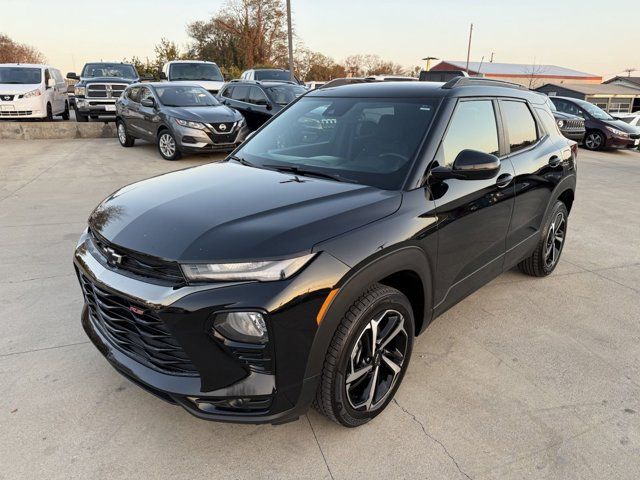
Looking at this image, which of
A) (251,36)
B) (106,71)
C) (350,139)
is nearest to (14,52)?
(251,36)

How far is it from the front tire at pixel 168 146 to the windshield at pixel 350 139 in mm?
7214

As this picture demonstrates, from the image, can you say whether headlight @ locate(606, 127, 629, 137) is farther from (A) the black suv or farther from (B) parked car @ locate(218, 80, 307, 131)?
(A) the black suv

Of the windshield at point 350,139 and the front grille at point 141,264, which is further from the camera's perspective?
the windshield at point 350,139

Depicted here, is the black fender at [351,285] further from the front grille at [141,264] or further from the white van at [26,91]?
the white van at [26,91]

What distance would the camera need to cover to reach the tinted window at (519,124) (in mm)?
3562

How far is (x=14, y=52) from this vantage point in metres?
50.1

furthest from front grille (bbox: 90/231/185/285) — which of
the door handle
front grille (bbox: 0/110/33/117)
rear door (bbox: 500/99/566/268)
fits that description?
front grille (bbox: 0/110/33/117)

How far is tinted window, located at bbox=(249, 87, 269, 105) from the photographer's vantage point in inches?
483

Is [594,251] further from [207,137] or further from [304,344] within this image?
[207,137]

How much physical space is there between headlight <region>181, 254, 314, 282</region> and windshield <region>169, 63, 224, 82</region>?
15535 millimetres

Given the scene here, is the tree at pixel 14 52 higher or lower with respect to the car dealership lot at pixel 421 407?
higher

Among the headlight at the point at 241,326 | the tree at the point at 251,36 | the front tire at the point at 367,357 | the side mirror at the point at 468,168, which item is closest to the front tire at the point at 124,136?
the side mirror at the point at 468,168

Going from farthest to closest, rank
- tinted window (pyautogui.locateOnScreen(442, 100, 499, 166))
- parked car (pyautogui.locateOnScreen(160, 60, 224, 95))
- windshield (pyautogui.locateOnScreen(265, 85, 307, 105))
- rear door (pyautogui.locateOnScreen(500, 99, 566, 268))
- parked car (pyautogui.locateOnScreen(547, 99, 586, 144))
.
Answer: parked car (pyautogui.locateOnScreen(160, 60, 224, 95)) < parked car (pyautogui.locateOnScreen(547, 99, 586, 144)) < windshield (pyautogui.locateOnScreen(265, 85, 307, 105)) < rear door (pyautogui.locateOnScreen(500, 99, 566, 268)) < tinted window (pyautogui.locateOnScreen(442, 100, 499, 166))

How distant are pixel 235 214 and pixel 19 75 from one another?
1538cm
